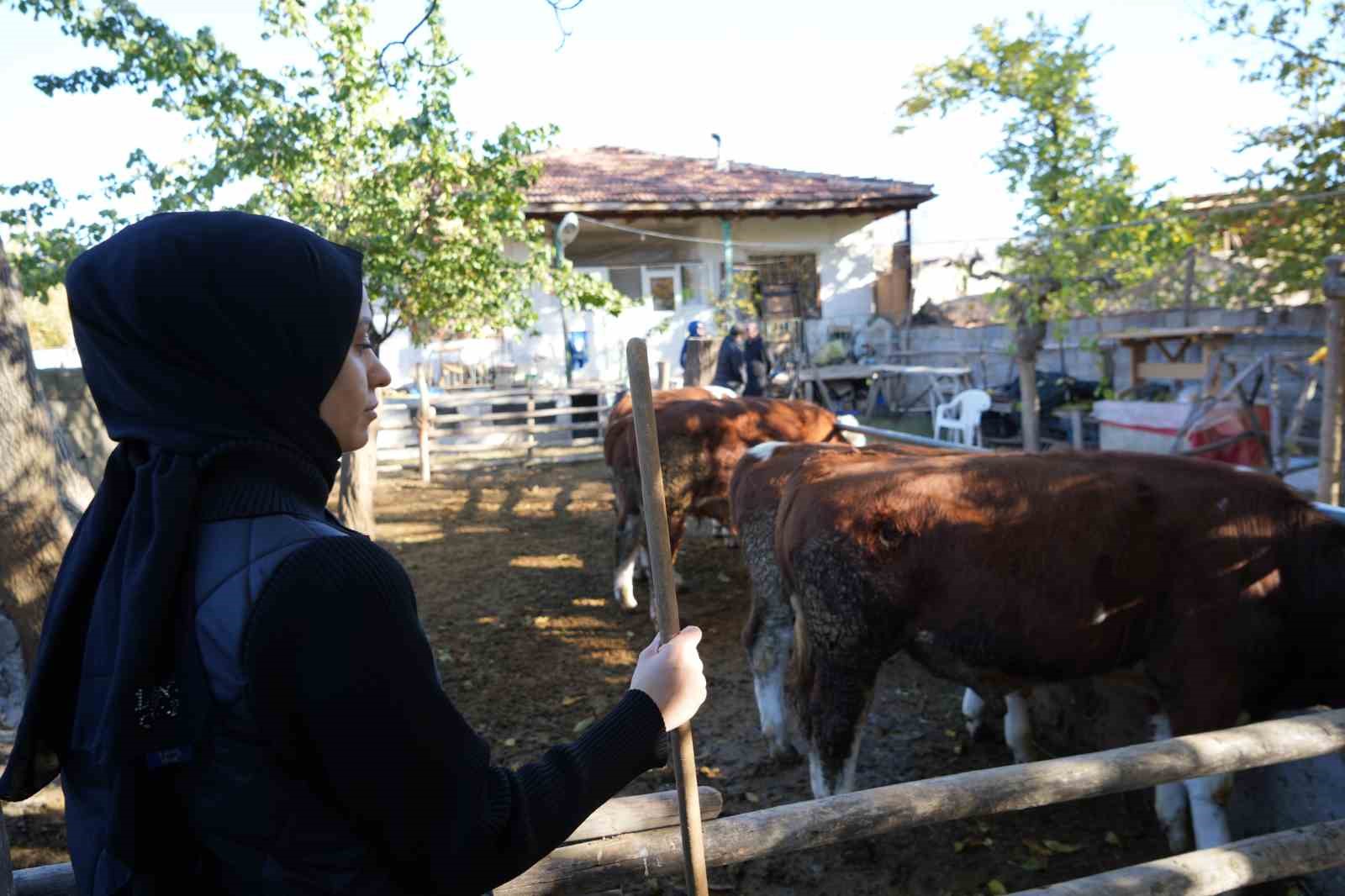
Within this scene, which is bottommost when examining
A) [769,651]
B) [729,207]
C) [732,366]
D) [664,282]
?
[769,651]

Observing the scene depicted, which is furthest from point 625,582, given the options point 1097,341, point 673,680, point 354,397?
point 1097,341

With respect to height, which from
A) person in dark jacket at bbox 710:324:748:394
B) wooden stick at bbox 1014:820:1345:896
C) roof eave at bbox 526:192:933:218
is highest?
roof eave at bbox 526:192:933:218

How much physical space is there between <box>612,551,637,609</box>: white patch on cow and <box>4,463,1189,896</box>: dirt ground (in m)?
0.14

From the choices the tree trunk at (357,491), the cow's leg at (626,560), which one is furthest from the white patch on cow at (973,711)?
the tree trunk at (357,491)

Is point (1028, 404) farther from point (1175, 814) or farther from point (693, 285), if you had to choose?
point (693, 285)

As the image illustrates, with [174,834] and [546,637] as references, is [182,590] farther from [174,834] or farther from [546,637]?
[546,637]

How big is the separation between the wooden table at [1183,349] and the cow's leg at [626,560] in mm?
6554

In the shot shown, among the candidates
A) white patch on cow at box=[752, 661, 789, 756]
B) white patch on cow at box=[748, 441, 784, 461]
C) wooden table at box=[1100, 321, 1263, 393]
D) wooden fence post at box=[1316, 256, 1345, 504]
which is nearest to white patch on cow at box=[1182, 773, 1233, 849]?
white patch on cow at box=[752, 661, 789, 756]

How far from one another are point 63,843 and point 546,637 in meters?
3.51

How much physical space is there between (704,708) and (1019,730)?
1845 millimetres

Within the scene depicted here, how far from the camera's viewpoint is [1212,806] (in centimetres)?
372

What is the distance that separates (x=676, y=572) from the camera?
341 inches

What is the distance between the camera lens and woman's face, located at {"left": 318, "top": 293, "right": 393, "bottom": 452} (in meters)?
1.27

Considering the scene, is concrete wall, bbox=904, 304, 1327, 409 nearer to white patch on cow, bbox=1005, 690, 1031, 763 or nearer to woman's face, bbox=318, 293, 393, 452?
white patch on cow, bbox=1005, 690, 1031, 763
